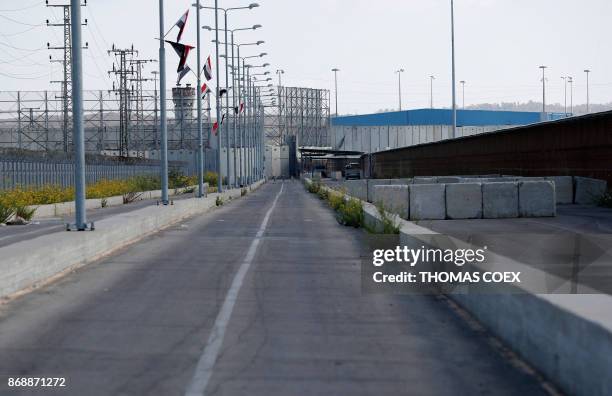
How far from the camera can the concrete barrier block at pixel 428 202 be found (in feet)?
99.0

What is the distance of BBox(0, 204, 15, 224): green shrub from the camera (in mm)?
31672

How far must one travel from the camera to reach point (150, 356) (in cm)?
823

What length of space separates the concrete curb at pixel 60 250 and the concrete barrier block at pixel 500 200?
39.6 feet

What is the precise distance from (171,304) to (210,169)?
119 meters

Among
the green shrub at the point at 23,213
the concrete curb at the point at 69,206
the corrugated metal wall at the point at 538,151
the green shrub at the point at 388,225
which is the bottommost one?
the concrete curb at the point at 69,206

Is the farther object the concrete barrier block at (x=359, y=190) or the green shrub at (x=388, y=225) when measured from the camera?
the concrete barrier block at (x=359, y=190)

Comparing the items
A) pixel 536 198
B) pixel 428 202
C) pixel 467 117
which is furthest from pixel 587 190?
pixel 467 117

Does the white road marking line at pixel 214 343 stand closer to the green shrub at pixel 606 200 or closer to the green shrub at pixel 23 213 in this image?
the green shrub at pixel 23 213

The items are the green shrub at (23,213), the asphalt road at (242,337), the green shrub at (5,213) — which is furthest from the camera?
the green shrub at (23,213)

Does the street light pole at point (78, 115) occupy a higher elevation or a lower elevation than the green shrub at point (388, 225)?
higher

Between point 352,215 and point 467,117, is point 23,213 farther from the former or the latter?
point 467,117

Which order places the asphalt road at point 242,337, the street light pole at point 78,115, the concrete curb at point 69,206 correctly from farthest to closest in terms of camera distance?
1. the concrete curb at point 69,206
2. the street light pole at point 78,115
3. the asphalt road at point 242,337

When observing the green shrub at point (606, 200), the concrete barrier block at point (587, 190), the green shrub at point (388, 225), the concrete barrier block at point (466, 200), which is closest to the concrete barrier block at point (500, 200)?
the concrete barrier block at point (466, 200)

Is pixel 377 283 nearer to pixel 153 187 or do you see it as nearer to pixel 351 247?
pixel 351 247
